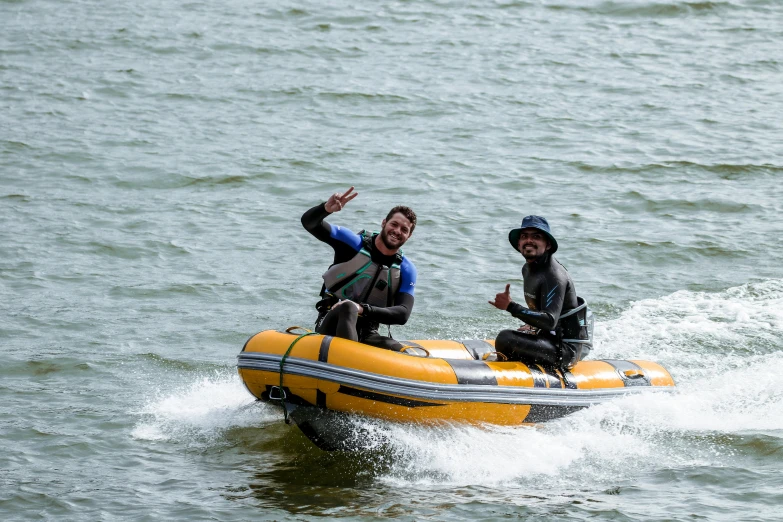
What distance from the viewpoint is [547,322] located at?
760 cm

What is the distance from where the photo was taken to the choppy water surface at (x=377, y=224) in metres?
7.21

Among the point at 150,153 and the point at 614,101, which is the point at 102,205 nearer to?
the point at 150,153

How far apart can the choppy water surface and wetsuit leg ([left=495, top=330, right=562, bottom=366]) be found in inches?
18.4

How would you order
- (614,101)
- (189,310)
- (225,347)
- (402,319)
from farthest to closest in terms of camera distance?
(614,101) < (189,310) < (225,347) < (402,319)

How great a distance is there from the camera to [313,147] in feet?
49.6

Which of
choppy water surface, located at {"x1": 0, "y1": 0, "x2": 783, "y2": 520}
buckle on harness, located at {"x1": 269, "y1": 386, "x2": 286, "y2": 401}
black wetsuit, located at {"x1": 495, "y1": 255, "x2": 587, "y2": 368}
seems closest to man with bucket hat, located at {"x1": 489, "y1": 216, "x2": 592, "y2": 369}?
black wetsuit, located at {"x1": 495, "y1": 255, "x2": 587, "y2": 368}

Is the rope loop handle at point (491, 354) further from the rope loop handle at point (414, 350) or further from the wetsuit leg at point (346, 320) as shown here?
the wetsuit leg at point (346, 320)

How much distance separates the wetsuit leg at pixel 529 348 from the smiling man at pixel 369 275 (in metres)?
0.75

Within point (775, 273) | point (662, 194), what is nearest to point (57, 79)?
point (662, 194)

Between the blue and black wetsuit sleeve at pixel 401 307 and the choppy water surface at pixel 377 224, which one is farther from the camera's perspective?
the blue and black wetsuit sleeve at pixel 401 307

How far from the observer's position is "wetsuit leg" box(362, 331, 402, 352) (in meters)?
7.67

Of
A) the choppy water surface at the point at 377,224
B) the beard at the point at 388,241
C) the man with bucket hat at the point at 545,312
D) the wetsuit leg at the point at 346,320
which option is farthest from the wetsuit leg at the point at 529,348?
the wetsuit leg at the point at 346,320

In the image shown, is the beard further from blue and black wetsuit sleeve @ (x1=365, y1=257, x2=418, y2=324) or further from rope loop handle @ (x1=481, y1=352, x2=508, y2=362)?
rope loop handle @ (x1=481, y1=352, x2=508, y2=362)

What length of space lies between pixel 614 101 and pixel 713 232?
491cm
